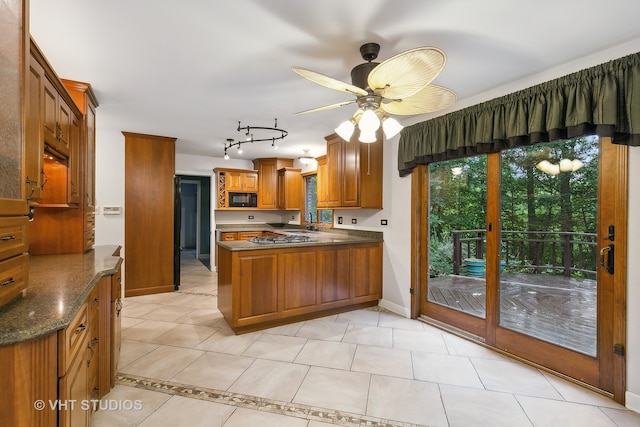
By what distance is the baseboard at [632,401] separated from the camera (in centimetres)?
191

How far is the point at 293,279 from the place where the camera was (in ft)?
10.9

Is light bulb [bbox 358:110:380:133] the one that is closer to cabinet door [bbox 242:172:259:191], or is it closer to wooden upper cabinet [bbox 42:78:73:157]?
wooden upper cabinet [bbox 42:78:73:157]

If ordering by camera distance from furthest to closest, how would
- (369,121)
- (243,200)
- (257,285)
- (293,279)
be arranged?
(243,200) → (293,279) → (257,285) → (369,121)

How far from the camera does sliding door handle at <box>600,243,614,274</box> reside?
6.72 feet

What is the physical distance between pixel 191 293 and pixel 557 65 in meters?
4.90

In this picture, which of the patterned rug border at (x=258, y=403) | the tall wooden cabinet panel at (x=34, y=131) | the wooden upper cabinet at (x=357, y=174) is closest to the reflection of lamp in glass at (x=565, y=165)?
the wooden upper cabinet at (x=357, y=174)

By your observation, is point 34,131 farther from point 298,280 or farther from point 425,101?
point 298,280

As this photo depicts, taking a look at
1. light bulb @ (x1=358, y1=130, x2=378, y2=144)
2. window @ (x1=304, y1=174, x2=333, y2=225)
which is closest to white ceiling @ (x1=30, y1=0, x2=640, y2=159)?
light bulb @ (x1=358, y1=130, x2=378, y2=144)

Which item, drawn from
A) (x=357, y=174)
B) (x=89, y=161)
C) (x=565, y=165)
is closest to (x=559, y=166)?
(x=565, y=165)

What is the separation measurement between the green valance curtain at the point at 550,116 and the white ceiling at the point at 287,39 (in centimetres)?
20

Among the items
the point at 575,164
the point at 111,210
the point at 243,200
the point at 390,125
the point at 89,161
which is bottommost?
the point at 111,210

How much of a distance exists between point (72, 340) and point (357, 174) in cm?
316

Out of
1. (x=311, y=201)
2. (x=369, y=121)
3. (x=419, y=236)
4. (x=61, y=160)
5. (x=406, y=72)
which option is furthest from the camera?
(x=311, y=201)

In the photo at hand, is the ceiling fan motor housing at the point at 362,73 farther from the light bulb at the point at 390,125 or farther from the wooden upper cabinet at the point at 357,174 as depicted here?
the wooden upper cabinet at the point at 357,174
